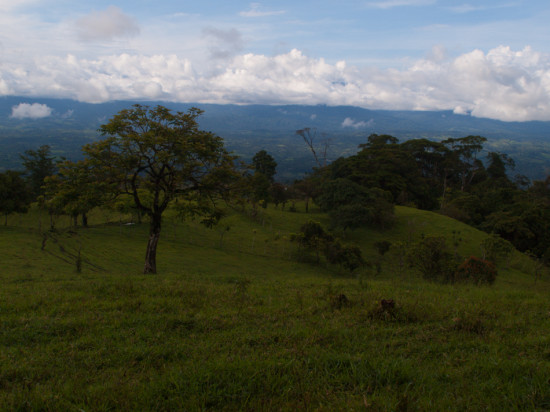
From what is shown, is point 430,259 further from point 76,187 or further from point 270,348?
point 76,187

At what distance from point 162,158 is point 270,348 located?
368 inches

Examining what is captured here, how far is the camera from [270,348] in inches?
174

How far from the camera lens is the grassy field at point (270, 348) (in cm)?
331

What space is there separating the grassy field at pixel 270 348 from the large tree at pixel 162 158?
18.9 ft

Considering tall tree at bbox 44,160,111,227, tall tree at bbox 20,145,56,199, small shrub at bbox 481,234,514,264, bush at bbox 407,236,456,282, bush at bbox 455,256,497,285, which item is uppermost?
tall tree at bbox 44,160,111,227

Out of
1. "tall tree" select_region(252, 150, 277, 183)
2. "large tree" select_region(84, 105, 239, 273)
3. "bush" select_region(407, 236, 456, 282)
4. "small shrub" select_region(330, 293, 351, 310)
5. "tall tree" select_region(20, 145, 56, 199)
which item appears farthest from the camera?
"tall tree" select_region(252, 150, 277, 183)

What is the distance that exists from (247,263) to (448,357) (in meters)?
24.0

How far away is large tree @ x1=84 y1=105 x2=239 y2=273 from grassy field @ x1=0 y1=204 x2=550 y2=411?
576 cm

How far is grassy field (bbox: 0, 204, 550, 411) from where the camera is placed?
331 centimetres

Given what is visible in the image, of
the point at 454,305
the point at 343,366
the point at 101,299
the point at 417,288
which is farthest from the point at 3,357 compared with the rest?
the point at 417,288

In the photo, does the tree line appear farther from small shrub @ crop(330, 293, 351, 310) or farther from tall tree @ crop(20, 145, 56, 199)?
small shrub @ crop(330, 293, 351, 310)

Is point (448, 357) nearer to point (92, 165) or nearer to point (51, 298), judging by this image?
point (51, 298)

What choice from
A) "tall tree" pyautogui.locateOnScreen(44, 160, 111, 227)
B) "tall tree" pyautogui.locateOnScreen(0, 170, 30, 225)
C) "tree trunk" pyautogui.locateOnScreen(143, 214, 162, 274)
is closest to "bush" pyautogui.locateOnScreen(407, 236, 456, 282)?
"tree trunk" pyautogui.locateOnScreen(143, 214, 162, 274)

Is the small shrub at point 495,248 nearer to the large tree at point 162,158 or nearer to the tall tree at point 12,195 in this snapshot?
the large tree at point 162,158
